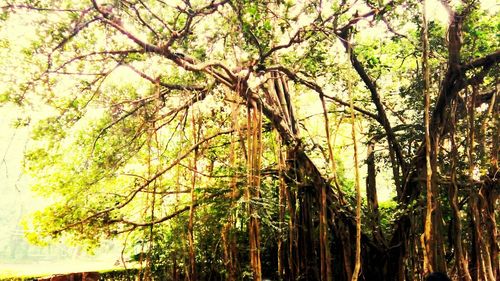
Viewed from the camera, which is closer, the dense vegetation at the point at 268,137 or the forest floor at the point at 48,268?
the dense vegetation at the point at 268,137

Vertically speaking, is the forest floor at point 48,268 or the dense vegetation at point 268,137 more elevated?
the dense vegetation at point 268,137

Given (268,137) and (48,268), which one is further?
(48,268)

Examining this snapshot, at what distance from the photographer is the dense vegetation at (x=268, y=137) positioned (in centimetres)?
309

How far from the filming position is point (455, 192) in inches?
121

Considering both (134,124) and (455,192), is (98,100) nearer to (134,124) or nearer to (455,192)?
(134,124)

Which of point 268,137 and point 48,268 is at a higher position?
point 268,137

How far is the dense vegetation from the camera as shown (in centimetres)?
309

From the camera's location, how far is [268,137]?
205 inches

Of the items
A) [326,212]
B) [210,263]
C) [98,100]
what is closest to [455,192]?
[326,212]

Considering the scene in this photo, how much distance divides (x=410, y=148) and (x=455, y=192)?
3.72 feet

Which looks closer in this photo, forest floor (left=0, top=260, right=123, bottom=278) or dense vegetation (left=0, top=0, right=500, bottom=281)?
dense vegetation (left=0, top=0, right=500, bottom=281)

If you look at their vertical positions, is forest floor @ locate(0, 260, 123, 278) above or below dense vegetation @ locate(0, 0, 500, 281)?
below

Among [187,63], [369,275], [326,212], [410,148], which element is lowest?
[369,275]

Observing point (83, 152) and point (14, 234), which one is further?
point (14, 234)
